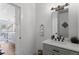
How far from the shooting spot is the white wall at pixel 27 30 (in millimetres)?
2271

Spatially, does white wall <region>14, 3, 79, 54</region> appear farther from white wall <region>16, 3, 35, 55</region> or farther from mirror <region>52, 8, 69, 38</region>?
mirror <region>52, 8, 69, 38</region>

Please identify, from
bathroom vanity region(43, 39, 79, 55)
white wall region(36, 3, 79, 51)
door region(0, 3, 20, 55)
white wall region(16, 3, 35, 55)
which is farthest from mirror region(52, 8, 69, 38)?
door region(0, 3, 20, 55)

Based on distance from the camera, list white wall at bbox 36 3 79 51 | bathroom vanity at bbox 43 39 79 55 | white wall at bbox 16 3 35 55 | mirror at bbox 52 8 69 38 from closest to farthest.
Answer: bathroom vanity at bbox 43 39 79 55 < white wall at bbox 36 3 79 51 < mirror at bbox 52 8 69 38 < white wall at bbox 16 3 35 55

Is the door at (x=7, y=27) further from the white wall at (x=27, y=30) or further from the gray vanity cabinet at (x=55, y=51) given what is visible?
the gray vanity cabinet at (x=55, y=51)

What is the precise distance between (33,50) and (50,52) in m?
1.24

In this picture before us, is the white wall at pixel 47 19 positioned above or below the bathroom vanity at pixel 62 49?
above

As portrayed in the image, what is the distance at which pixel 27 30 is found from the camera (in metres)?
2.52

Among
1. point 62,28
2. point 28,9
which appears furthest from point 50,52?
point 28,9

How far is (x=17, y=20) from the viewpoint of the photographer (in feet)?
7.35

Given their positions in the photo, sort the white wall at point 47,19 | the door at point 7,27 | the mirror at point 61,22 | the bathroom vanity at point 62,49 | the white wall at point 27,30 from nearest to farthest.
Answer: the bathroom vanity at point 62,49 → the white wall at point 47,19 → the mirror at point 61,22 → the white wall at point 27,30 → the door at point 7,27

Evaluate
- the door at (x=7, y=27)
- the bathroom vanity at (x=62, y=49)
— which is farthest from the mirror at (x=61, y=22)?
the door at (x=7, y=27)

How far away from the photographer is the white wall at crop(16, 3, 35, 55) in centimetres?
227

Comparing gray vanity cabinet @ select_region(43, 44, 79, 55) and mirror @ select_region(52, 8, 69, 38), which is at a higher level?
mirror @ select_region(52, 8, 69, 38)
